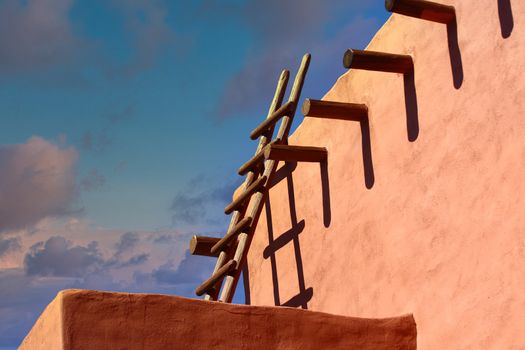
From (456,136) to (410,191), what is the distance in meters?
0.54

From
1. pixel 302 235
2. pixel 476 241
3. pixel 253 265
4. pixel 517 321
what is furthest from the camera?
pixel 253 265

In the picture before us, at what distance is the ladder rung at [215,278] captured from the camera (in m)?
6.37

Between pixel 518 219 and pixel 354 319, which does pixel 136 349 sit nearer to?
pixel 354 319

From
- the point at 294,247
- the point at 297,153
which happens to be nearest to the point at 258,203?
the point at 294,247

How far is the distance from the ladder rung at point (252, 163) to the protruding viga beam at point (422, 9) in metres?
2.00

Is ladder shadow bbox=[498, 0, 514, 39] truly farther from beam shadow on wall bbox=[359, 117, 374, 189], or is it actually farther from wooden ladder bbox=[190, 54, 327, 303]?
wooden ladder bbox=[190, 54, 327, 303]

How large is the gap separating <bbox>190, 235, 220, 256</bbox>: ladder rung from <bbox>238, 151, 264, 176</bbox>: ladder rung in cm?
61

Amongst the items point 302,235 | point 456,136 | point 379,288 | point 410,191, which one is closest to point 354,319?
point 379,288

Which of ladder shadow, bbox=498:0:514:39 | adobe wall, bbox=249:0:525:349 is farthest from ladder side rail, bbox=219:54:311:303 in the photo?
ladder shadow, bbox=498:0:514:39

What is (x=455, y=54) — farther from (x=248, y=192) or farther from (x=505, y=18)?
(x=248, y=192)

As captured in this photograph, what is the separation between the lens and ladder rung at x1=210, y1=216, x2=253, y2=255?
6.57m

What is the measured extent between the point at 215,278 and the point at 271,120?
4.47 ft

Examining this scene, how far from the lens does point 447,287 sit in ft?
15.7

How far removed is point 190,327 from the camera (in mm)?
4453
